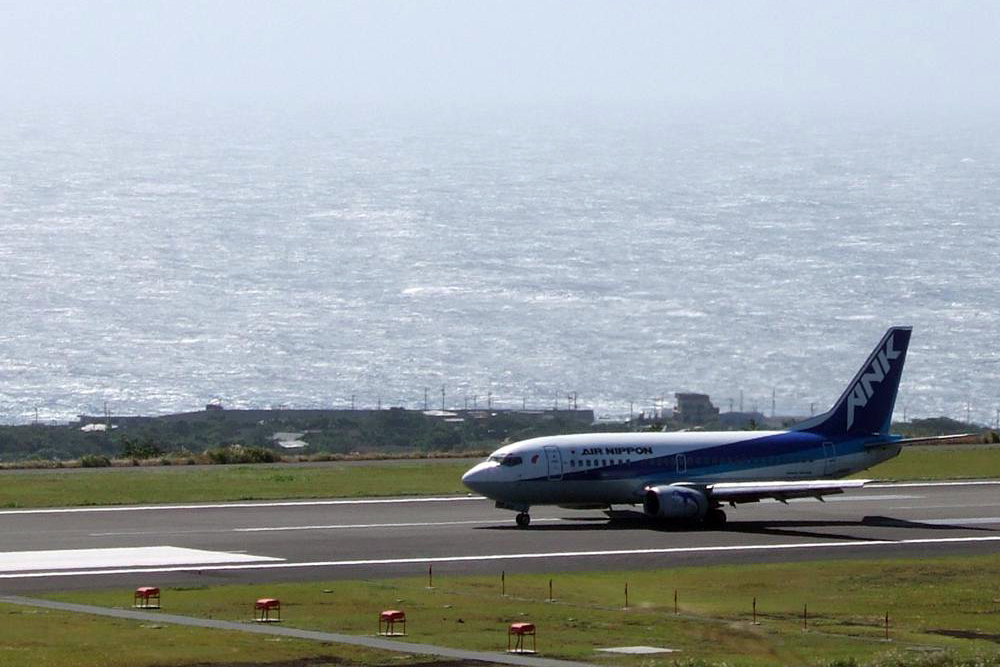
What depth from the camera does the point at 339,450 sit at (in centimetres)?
13575

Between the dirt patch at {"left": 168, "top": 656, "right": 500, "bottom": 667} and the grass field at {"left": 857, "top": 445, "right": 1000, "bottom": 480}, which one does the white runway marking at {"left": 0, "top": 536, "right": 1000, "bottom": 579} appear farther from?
the grass field at {"left": 857, "top": 445, "right": 1000, "bottom": 480}

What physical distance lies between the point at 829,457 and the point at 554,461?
1333 cm

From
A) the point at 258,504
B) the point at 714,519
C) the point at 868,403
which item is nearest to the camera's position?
the point at 714,519

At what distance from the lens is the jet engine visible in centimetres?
7638

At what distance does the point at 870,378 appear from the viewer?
3359 inches

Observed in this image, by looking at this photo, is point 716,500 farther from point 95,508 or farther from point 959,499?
point 95,508

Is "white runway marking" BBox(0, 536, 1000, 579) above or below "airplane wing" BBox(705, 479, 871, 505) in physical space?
below

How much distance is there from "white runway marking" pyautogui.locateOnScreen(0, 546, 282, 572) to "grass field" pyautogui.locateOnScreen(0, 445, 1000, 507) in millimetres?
19161

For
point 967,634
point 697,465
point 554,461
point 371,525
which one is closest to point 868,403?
point 697,465

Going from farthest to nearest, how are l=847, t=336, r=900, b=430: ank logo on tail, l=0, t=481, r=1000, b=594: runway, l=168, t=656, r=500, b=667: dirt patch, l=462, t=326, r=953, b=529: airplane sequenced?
1. l=847, t=336, r=900, b=430: ank logo on tail
2. l=462, t=326, r=953, b=529: airplane
3. l=0, t=481, r=1000, b=594: runway
4. l=168, t=656, r=500, b=667: dirt patch

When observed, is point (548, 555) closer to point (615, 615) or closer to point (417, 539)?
point (417, 539)

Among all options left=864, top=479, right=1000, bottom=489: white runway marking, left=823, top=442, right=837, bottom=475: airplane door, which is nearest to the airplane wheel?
left=823, top=442, right=837, bottom=475: airplane door

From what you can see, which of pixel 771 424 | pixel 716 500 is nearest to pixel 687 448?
pixel 716 500

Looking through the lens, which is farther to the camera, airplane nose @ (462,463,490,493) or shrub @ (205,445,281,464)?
shrub @ (205,445,281,464)
